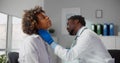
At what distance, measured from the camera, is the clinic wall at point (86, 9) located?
16.8ft

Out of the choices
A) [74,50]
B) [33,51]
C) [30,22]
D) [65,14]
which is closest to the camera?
[33,51]

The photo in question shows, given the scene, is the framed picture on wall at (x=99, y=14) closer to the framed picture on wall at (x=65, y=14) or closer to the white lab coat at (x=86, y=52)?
the framed picture on wall at (x=65, y=14)

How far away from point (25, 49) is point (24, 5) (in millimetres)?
4582

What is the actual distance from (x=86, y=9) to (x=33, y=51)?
3.96 meters

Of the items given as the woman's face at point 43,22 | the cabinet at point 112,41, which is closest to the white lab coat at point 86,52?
the woman's face at point 43,22

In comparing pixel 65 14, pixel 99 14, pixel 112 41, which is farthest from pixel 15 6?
pixel 112 41

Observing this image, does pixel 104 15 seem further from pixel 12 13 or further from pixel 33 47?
pixel 33 47

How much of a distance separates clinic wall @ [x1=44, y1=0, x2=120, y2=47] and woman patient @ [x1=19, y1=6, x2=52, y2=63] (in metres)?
3.70

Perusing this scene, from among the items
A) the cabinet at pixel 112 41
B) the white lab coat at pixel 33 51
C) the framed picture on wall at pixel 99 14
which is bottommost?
the cabinet at pixel 112 41

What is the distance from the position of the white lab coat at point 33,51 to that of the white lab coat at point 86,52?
0.59 meters

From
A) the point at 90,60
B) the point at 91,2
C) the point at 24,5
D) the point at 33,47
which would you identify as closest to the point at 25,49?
the point at 33,47

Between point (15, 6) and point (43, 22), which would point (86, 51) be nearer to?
point (43, 22)

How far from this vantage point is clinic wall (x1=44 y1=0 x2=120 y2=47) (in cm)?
513

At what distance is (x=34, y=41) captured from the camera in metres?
1.52
